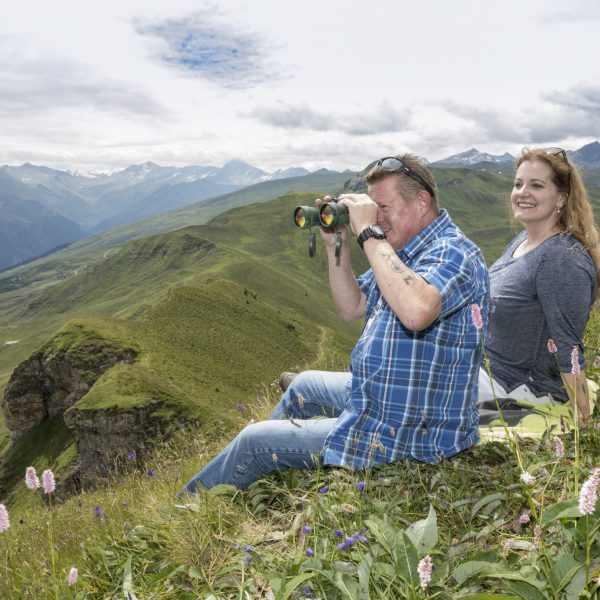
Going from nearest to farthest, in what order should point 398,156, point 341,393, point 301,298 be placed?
point 398,156, point 341,393, point 301,298

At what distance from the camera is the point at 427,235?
404 centimetres

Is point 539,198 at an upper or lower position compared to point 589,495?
upper

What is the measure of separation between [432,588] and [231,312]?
91.6 m

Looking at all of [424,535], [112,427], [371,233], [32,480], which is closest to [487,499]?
[424,535]

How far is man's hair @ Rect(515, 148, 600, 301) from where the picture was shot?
4.82 meters

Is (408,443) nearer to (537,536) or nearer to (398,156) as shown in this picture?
(537,536)

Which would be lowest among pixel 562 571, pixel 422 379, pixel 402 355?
pixel 562 571

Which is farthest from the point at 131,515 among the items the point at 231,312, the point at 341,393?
the point at 231,312

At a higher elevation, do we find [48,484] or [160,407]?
[48,484]

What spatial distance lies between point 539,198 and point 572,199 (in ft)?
0.95

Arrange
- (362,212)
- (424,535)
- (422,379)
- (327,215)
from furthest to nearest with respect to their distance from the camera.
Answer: (327,215) < (362,212) < (422,379) < (424,535)

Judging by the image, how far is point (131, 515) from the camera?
4277mm

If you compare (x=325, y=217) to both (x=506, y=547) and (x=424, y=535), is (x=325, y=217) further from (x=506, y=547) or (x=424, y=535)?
(x=506, y=547)

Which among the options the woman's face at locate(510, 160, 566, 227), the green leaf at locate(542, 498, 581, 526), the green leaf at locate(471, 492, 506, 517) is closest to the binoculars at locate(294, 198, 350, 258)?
the woman's face at locate(510, 160, 566, 227)
